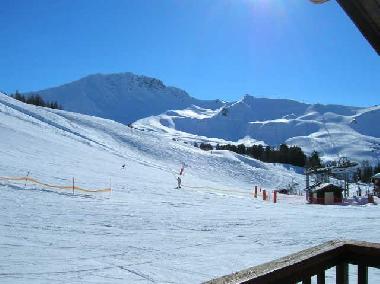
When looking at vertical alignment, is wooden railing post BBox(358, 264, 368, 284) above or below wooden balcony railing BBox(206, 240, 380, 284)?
below

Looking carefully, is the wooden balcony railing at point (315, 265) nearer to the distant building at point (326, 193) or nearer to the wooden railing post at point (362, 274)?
the wooden railing post at point (362, 274)

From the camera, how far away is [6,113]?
52.8 meters

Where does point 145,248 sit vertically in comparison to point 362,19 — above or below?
below

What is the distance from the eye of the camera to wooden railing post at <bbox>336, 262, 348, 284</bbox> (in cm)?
297

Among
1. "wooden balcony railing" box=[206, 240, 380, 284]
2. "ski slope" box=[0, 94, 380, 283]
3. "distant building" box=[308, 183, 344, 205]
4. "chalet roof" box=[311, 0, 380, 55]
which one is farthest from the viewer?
"distant building" box=[308, 183, 344, 205]

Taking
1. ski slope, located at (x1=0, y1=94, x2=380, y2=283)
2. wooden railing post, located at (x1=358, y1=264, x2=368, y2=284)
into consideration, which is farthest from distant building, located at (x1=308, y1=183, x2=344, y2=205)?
wooden railing post, located at (x1=358, y1=264, x2=368, y2=284)

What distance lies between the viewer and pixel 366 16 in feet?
6.91

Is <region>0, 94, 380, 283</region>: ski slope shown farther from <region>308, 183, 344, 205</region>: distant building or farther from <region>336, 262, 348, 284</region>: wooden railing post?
<region>308, 183, 344, 205</region>: distant building

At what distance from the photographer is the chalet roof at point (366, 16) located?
2.03m

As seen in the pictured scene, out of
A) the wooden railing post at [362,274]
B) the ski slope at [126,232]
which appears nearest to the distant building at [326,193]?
the ski slope at [126,232]

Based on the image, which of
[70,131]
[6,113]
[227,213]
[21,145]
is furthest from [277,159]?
[227,213]

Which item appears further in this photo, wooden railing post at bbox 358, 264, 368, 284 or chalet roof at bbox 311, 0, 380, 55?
wooden railing post at bbox 358, 264, 368, 284

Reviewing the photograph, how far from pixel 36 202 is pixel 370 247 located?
15.1 metres

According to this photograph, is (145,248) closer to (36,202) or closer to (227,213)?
(36,202)
